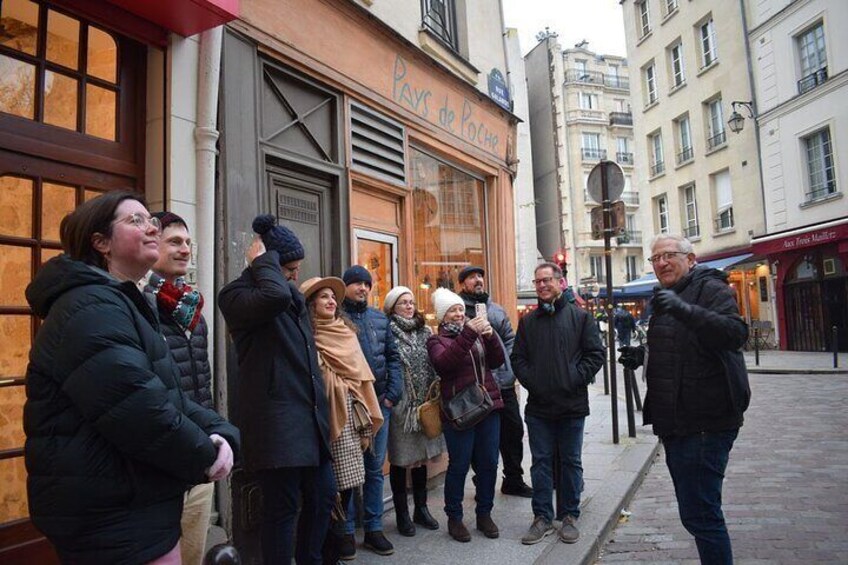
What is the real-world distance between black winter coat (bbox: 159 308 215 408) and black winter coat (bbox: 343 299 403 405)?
1314 millimetres

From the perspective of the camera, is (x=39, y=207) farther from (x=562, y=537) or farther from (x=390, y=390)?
(x=562, y=537)

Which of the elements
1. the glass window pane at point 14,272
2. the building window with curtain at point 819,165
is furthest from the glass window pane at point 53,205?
the building window with curtain at point 819,165

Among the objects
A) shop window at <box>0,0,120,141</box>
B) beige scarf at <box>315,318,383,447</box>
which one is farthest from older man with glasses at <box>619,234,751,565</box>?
shop window at <box>0,0,120,141</box>

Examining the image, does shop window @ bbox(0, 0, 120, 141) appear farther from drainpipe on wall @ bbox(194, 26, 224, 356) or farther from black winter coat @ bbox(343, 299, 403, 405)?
black winter coat @ bbox(343, 299, 403, 405)

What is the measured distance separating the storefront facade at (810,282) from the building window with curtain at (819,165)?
1.29 metres

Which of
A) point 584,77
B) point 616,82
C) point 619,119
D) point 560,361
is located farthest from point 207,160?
point 616,82

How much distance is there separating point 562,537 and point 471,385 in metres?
1.25

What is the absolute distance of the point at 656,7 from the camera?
26141mm

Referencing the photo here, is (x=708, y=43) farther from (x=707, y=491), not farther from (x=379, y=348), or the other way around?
(x=707, y=491)

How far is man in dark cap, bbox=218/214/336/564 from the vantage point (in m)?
3.02

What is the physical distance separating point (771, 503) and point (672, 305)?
2.99 meters

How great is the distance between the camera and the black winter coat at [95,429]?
166cm

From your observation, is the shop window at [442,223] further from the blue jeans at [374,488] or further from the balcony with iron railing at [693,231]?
the balcony with iron railing at [693,231]

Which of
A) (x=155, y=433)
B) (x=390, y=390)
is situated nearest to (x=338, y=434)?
(x=390, y=390)
